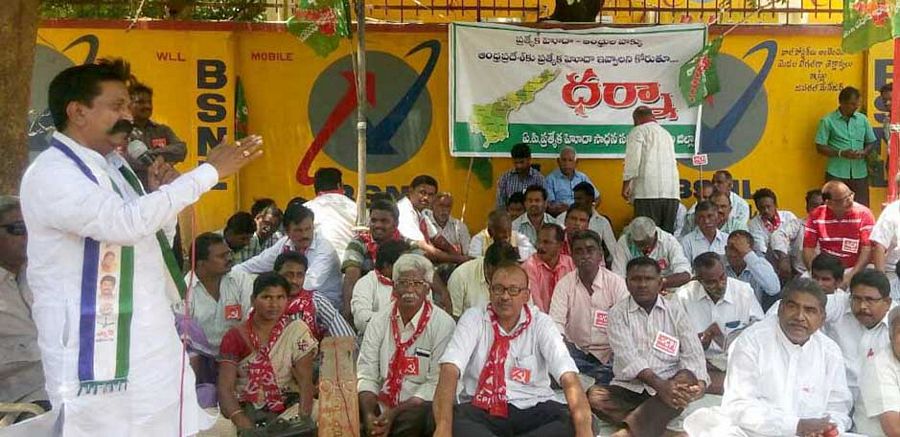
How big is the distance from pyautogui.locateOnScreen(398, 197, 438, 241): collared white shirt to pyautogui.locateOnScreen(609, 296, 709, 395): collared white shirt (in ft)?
7.49

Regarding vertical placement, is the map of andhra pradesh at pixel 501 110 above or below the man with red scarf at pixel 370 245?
above

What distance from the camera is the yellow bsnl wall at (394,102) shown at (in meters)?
8.98

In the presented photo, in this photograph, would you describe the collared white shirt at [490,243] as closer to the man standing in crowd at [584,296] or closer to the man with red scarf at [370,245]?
the man with red scarf at [370,245]

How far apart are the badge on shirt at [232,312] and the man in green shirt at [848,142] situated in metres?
6.04

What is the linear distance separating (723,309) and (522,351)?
1.88 meters

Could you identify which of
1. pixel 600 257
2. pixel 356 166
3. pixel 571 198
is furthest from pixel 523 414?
pixel 356 166

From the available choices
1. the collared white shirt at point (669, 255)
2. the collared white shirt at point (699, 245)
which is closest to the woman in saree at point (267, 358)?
the collared white shirt at point (669, 255)

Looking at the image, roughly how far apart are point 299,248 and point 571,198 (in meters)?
3.10

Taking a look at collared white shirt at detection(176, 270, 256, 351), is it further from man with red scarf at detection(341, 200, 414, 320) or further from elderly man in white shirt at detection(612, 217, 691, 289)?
elderly man in white shirt at detection(612, 217, 691, 289)

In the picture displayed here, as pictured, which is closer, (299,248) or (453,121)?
(299,248)

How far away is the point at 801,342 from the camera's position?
461cm

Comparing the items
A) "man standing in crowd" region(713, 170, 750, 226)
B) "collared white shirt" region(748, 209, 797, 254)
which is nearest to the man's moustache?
"collared white shirt" region(748, 209, 797, 254)

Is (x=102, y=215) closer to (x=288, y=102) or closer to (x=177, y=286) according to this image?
(x=177, y=286)

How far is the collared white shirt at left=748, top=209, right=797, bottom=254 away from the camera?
26.0 ft
